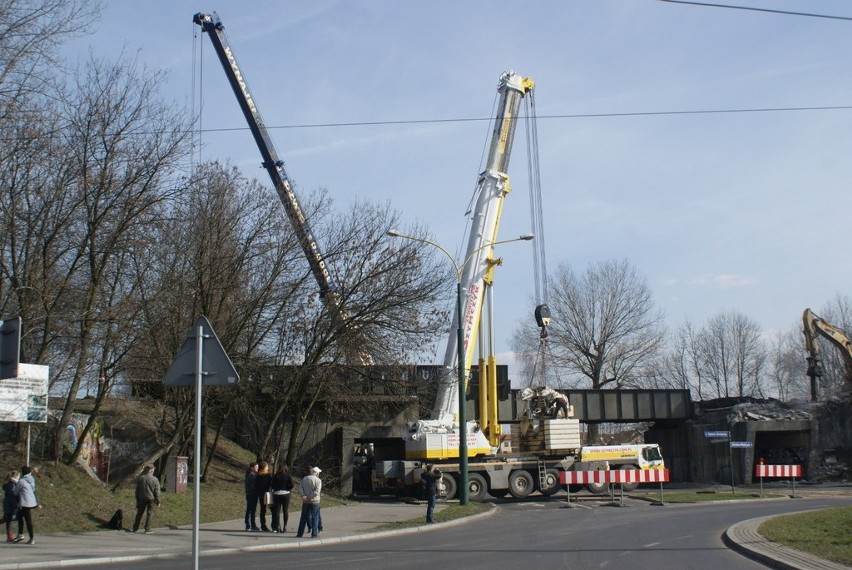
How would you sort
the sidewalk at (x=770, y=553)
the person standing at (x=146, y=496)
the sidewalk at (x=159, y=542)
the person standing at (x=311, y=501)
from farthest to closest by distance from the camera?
the person standing at (x=146, y=496)
the person standing at (x=311, y=501)
the sidewalk at (x=159, y=542)
the sidewalk at (x=770, y=553)

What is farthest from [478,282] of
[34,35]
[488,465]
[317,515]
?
[34,35]

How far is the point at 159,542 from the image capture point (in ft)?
52.5

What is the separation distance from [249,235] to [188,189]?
13.9ft

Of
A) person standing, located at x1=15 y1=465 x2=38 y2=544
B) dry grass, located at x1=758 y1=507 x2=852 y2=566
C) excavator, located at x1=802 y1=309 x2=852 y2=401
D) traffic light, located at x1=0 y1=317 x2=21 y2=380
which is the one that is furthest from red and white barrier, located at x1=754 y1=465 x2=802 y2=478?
traffic light, located at x1=0 y1=317 x2=21 y2=380

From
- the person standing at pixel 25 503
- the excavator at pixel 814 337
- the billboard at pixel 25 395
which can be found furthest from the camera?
the excavator at pixel 814 337

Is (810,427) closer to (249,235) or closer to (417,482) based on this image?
(417,482)

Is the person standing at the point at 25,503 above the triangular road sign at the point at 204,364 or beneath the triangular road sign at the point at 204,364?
beneath

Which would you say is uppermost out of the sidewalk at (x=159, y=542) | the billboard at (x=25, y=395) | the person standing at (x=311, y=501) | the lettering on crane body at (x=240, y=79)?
the lettering on crane body at (x=240, y=79)

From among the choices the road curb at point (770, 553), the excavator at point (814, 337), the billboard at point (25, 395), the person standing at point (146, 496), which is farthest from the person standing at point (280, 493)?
the excavator at point (814, 337)

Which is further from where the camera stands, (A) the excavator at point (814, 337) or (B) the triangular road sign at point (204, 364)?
(A) the excavator at point (814, 337)

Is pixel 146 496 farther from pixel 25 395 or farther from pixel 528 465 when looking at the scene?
pixel 528 465

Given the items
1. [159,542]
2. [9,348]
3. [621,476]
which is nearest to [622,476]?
[621,476]

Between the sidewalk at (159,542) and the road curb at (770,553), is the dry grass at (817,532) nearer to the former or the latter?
the road curb at (770,553)

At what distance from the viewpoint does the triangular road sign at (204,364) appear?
8.32 meters
